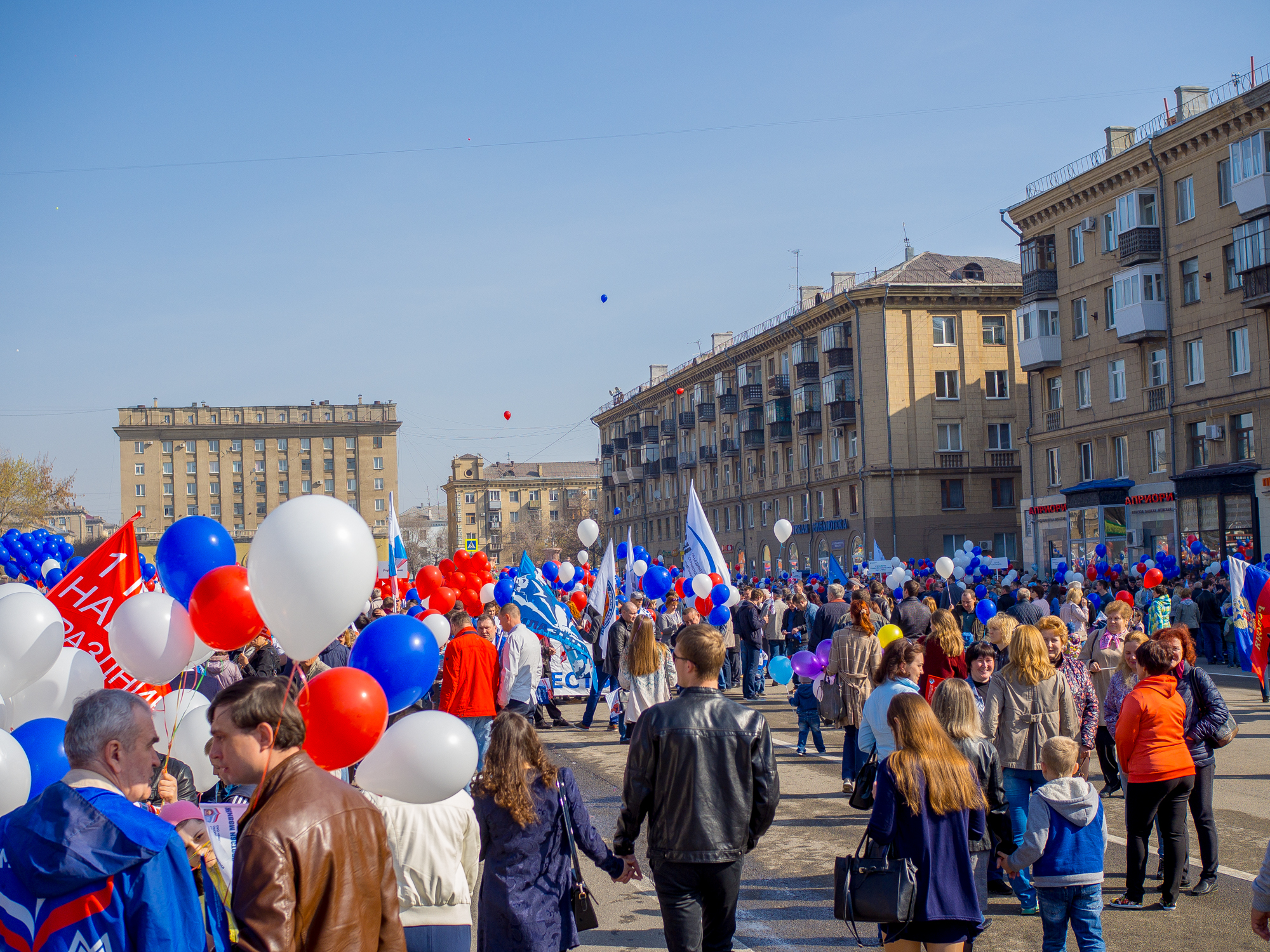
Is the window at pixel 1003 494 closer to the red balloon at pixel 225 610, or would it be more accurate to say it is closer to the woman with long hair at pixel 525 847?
the woman with long hair at pixel 525 847

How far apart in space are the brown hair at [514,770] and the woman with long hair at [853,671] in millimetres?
5985

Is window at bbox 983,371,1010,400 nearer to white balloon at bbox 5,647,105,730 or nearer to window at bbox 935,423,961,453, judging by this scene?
window at bbox 935,423,961,453

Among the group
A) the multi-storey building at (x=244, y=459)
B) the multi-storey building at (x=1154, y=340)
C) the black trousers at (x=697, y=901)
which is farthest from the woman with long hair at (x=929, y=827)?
the multi-storey building at (x=244, y=459)

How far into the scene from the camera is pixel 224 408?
11806 cm

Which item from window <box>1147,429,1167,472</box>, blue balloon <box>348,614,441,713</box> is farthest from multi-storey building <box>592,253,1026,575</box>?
blue balloon <box>348,614,441,713</box>

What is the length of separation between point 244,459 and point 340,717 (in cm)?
11946

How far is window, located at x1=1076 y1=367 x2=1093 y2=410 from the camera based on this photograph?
3788 centimetres

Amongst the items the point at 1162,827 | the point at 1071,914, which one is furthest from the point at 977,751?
the point at 1162,827

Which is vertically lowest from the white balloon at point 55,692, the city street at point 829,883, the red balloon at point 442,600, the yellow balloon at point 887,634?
the city street at point 829,883

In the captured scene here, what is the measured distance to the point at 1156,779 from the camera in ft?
21.4

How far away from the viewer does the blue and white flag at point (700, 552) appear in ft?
57.3

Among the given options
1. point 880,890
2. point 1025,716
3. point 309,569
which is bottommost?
point 880,890

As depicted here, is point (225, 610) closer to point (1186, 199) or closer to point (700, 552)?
point (700, 552)

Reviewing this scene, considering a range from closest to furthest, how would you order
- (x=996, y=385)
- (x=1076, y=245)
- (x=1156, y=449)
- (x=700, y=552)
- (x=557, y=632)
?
(x=557, y=632) → (x=700, y=552) → (x=1156, y=449) → (x=1076, y=245) → (x=996, y=385)
